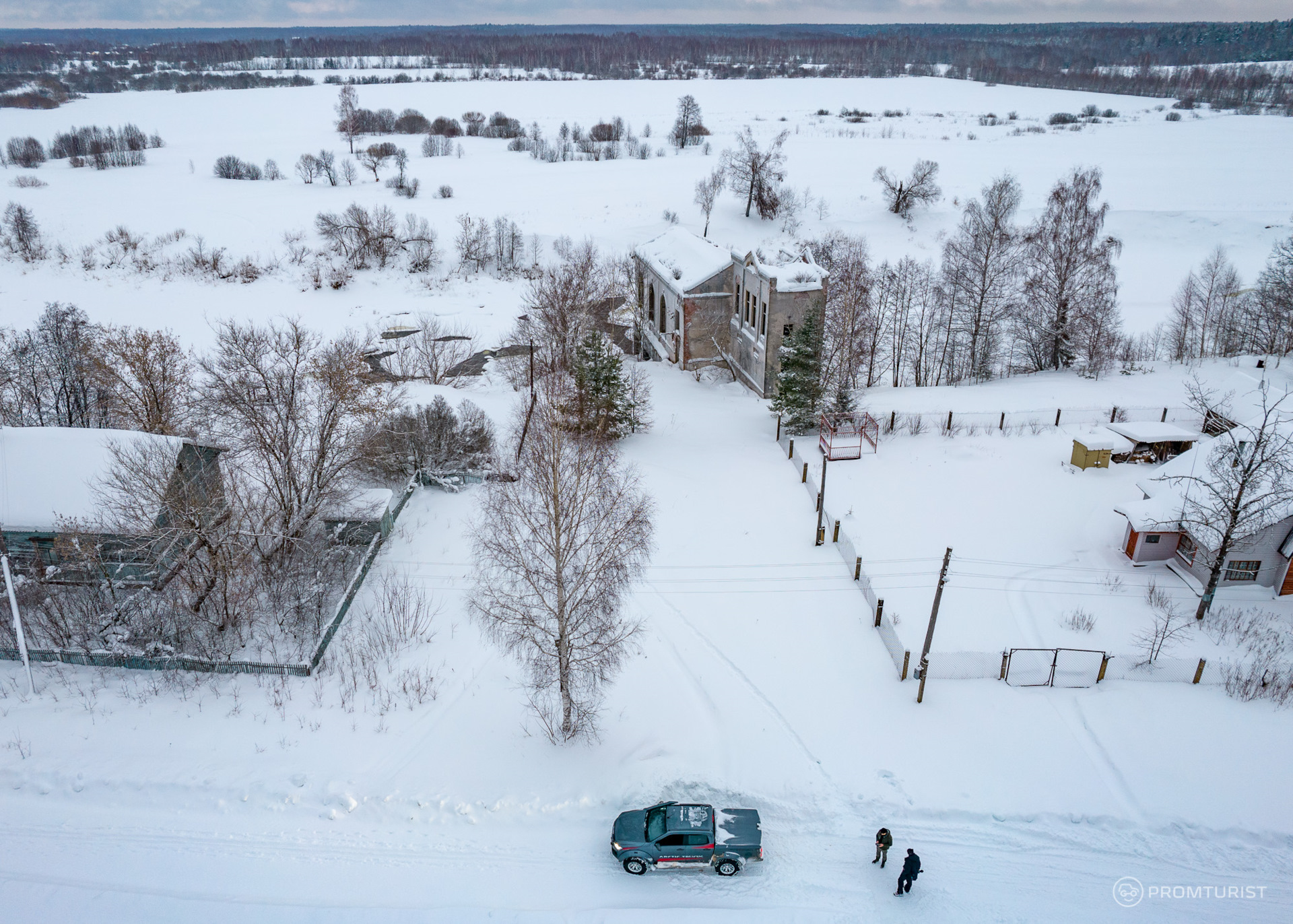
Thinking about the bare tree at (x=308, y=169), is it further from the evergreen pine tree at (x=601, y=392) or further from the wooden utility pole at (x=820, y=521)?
the wooden utility pole at (x=820, y=521)

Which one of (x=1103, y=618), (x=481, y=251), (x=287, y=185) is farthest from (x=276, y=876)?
(x=287, y=185)

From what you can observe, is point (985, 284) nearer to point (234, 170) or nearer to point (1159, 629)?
point (1159, 629)

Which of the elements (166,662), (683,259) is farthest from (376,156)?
(166,662)

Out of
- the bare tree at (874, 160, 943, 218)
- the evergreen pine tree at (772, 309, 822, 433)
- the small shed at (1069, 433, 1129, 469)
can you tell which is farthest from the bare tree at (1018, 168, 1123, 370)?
the bare tree at (874, 160, 943, 218)

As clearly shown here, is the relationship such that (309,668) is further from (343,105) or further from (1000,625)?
(343,105)

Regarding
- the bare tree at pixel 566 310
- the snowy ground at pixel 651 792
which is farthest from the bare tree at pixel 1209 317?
the snowy ground at pixel 651 792

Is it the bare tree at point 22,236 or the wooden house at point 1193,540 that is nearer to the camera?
the wooden house at point 1193,540
